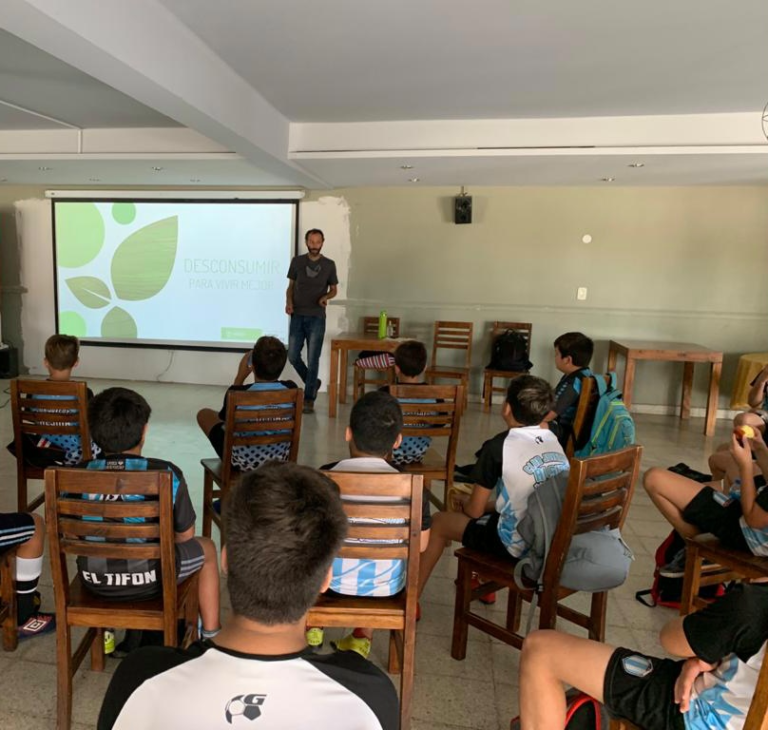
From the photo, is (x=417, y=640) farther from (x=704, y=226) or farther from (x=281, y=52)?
(x=704, y=226)

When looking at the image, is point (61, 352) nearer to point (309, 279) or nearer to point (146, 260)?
point (309, 279)

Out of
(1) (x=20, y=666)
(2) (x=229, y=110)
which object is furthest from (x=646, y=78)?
(1) (x=20, y=666)

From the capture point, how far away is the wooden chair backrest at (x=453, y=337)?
6.03 metres

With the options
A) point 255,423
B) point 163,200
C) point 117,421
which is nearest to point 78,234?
point 163,200

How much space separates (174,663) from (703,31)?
3.33 m

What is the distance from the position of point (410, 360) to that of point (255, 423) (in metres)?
0.99

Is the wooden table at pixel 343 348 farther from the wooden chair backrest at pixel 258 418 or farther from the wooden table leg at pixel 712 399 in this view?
the wooden table leg at pixel 712 399

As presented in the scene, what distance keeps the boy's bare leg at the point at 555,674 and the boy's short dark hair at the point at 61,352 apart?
251 cm

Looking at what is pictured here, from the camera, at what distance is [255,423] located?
8.27 feet

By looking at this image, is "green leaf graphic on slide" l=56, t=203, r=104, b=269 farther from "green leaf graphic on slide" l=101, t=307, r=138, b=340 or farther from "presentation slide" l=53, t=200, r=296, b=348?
"green leaf graphic on slide" l=101, t=307, r=138, b=340

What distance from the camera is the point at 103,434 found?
1735 millimetres

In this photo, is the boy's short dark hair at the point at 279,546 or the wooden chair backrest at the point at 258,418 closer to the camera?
the boy's short dark hair at the point at 279,546

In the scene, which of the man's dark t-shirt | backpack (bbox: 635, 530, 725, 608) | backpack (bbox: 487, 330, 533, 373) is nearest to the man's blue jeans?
the man's dark t-shirt

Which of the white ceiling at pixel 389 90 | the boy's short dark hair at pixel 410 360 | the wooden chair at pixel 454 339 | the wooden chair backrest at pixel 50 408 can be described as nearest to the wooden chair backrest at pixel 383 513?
the wooden chair backrest at pixel 50 408
